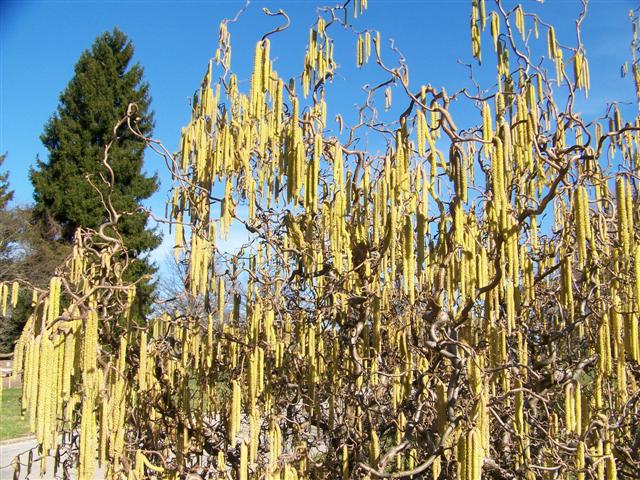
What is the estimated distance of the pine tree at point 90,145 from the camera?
1755 centimetres

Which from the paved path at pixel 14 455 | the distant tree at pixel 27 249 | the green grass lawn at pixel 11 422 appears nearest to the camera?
the paved path at pixel 14 455

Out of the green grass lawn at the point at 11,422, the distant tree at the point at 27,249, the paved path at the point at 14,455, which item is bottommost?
the paved path at the point at 14,455

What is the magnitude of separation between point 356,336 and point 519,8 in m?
1.69

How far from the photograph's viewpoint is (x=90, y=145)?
60.7 ft

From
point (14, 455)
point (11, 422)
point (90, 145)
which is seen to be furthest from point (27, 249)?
point (14, 455)

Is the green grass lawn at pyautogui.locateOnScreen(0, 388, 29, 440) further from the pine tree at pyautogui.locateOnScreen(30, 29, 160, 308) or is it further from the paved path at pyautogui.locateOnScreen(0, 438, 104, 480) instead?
→ the pine tree at pyautogui.locateOnScreen(30, 29, 160, 308)

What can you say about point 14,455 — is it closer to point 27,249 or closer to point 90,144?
point 27,249

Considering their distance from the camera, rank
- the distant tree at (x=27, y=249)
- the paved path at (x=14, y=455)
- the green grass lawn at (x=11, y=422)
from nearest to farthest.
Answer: the paved path at (x=14, y=455) < the green grass lawn at (x=11, y=422) < the distant tree at (x=27, y=249)

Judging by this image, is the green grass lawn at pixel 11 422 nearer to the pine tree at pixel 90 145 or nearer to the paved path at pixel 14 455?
the paved path at pixel 14 455

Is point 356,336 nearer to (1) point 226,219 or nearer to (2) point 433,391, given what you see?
(2) point 433,391

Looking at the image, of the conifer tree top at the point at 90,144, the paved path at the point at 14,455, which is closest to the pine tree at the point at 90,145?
the conifer tree top at the point at 90,144

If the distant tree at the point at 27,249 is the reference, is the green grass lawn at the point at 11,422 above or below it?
below

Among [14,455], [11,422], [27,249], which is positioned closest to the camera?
[14,455]

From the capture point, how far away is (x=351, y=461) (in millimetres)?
2783
